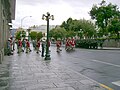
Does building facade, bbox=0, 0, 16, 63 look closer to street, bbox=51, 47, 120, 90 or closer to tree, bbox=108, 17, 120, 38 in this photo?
street, bbox=51, 47, 120, 90

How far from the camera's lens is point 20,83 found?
8.57 meters

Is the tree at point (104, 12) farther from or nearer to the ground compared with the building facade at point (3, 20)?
farther from the ground

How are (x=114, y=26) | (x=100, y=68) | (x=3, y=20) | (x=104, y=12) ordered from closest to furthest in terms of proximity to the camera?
(x=100, y=68) < (x=3, y=20) < (x=114, y=26) < (x=104, y=12)

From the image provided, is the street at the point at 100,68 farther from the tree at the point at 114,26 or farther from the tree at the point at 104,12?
the tree at the point at 104,12

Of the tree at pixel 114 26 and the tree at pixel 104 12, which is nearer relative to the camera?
the tree at pixel 114 26

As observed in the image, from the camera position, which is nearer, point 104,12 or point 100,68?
point 100,68

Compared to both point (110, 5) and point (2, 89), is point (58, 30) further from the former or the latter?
point (2, 89)

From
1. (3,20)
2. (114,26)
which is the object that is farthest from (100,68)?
(114,26)

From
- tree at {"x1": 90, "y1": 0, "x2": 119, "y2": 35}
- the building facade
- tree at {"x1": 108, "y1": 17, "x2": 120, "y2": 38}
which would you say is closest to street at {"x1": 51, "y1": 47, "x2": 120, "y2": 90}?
the building facade

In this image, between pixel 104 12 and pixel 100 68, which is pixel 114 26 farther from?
pixel 100 68

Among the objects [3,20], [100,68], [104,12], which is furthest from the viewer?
[104,12]

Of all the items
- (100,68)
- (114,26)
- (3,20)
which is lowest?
(100,68)

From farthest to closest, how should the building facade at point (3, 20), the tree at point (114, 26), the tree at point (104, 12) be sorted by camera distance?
the tree at point (104, 12), the tree at point (114, 26), the building facade at point (3, 20)

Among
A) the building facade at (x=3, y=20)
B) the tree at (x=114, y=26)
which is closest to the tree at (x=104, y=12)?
the tree at (x=114, y=26)
